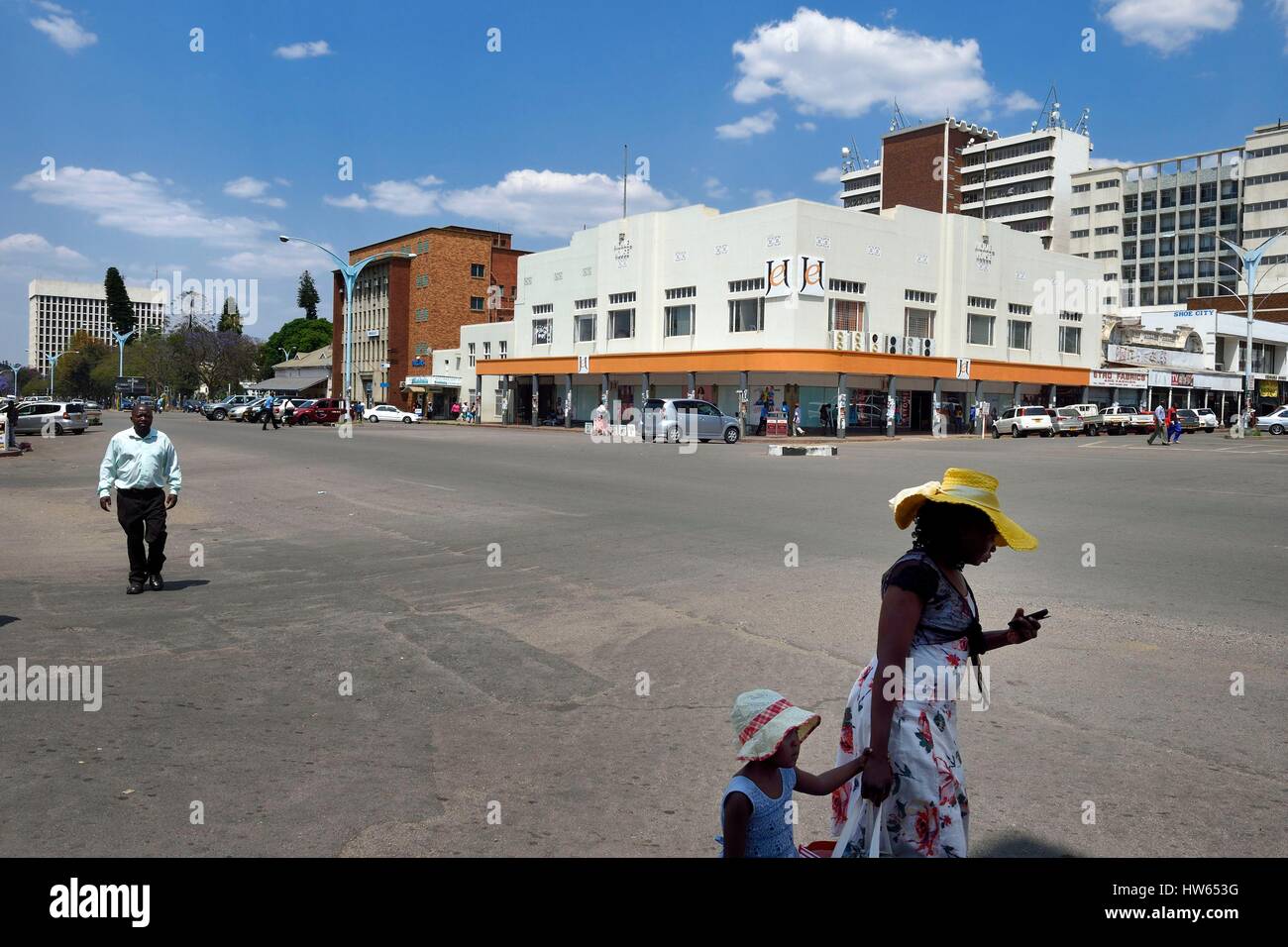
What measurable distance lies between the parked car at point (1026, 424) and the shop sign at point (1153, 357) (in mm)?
19907

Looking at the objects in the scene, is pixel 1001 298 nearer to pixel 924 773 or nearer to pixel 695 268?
pixel 695 268

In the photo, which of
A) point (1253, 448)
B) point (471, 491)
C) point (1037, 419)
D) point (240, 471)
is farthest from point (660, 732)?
point (1037, 419)

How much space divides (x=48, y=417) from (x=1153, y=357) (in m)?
71.4

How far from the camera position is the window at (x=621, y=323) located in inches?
2315

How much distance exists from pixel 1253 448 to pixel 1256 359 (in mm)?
57573

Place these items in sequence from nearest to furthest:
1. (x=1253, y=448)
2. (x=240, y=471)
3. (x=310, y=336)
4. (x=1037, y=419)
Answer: (x=240, y=471)
(x=1253, y=448)
(x=1037, y=419)
(x=310, y=336)

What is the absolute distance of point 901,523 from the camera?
129 inches

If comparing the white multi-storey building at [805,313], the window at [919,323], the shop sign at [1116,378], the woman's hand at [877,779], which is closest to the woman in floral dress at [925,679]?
the woman's hand at [877,779]

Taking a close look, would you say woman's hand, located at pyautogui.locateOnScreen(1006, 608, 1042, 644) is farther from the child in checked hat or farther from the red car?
the red car

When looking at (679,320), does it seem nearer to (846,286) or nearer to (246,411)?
(846,286)

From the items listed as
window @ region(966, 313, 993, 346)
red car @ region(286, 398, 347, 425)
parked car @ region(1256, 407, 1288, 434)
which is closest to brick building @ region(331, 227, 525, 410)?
red car @ region(286, 398, 347, 425)

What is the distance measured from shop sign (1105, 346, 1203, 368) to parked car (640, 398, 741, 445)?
134ft

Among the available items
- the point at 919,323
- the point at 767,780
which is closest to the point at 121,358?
the point at 919,323

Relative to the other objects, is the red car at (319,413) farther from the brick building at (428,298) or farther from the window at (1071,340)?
the window at (1071,340)
